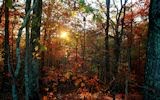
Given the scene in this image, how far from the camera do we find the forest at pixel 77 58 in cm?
470

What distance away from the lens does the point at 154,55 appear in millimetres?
4668

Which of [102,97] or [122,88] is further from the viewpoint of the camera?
[122,88]

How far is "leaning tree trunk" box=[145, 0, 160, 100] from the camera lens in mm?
4613

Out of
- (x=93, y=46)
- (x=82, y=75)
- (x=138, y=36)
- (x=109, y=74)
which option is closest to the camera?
(x=82, y=75)

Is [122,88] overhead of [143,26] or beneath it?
beneath

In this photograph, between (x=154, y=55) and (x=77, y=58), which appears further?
(x=77, y=58)

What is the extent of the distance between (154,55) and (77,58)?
14994 mm

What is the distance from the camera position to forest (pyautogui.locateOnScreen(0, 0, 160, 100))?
4695mm

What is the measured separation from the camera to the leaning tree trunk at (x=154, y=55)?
4.61m

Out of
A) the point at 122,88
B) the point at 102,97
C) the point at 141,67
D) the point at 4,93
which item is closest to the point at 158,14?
the point at 102,97

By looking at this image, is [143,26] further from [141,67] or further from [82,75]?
[82,75]

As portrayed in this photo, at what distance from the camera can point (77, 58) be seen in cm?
1959

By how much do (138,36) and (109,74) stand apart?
10269 millimetres

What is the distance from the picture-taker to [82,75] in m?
15.4
